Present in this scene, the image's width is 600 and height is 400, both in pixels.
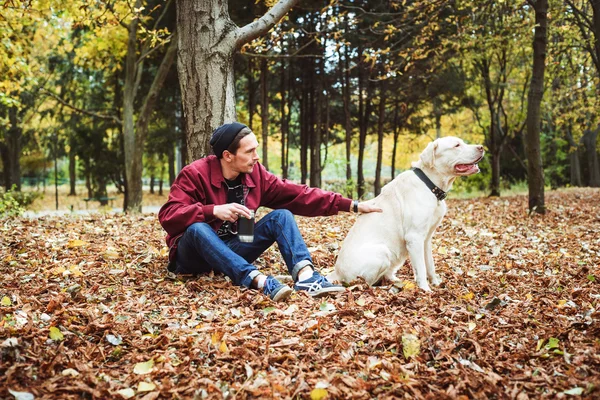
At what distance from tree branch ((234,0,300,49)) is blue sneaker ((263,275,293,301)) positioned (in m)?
3.19

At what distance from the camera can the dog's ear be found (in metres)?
4.60

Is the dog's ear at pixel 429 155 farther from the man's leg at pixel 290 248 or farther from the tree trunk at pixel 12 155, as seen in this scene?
the tree trunk at pixel 12 155

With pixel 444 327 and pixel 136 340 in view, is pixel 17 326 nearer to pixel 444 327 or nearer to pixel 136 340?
pixel 136 340

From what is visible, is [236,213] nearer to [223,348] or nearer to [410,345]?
[223,348]

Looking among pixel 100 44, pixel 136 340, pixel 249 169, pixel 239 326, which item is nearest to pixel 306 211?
pixel 249 169

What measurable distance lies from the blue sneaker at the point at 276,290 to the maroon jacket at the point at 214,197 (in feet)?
2.66

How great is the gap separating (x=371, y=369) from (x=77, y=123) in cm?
2363

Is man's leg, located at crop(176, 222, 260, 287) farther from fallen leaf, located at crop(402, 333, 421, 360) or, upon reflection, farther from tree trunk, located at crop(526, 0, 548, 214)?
tree trunk, located at crop(526, 0, 548, 214)

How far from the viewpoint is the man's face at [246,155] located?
4625 mm

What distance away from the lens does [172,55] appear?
13266 millimetres

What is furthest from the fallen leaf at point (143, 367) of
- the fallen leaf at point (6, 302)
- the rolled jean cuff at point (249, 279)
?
the fallen leaf at point (6, 302)

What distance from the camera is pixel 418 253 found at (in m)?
4.62

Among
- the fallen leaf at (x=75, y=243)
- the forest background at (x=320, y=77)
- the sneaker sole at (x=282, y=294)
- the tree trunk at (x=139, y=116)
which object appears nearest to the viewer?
the sneaker sole at (x=282, y=294)

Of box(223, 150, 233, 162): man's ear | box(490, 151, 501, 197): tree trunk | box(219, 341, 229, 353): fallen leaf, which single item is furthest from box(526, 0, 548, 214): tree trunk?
box(219, 341, 229, 353): fallen leaf
